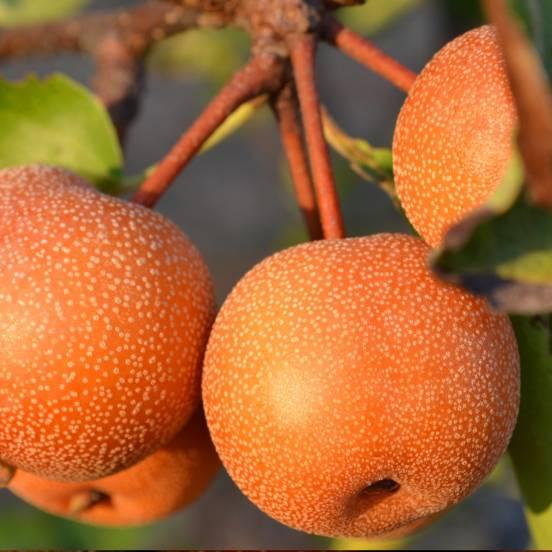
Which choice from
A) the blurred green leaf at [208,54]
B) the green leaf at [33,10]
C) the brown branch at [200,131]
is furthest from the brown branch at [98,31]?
the blurred green leaf at [208,54]

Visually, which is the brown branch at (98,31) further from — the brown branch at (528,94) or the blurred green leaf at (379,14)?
the brown branch at (528,94)

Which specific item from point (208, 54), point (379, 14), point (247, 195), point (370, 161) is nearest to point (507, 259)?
point (370, 161)

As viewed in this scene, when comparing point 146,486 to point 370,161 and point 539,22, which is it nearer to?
point 370,161

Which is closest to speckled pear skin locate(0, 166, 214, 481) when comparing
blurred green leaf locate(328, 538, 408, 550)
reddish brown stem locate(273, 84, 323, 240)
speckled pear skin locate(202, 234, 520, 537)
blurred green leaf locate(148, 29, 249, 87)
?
speckled pear skin locate(202, 234, 520, 537)

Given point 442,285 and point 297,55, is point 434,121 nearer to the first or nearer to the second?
point 442,285

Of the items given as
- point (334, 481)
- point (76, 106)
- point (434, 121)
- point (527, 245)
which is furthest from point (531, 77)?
point (76, 106)

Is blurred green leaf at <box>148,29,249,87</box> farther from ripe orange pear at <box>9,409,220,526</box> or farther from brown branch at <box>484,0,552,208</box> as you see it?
brown branch at <box>484,0,552,208</box>
